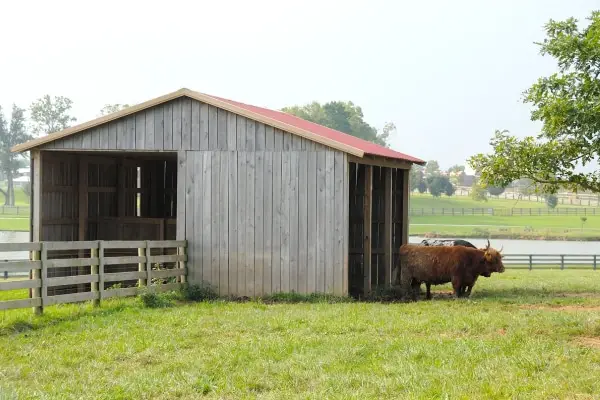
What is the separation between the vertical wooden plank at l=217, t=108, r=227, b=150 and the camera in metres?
19.0

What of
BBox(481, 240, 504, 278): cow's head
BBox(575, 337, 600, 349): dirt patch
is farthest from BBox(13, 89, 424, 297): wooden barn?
BBox(575, 337, 600, 349): dirt patch

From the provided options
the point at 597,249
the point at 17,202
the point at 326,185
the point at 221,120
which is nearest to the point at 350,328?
the point at 326,185

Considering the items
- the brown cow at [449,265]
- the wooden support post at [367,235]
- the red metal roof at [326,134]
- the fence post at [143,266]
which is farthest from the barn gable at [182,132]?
the brown cow at [449,265]

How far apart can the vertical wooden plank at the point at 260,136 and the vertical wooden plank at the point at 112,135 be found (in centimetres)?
308

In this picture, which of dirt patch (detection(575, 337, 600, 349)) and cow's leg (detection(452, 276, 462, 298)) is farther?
cow's leg (detection(452, 276, 462, 298))

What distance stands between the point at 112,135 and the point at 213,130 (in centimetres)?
221

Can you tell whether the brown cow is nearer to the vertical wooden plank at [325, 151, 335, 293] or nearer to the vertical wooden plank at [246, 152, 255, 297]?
the vertical wooden plank at [325, 151, 335, 293]

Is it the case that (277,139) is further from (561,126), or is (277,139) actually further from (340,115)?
(340,115)

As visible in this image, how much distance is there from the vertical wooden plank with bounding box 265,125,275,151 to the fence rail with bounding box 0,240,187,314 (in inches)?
106

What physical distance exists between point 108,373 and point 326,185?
889 cm

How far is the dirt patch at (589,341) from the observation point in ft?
37.9

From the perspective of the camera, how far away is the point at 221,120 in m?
19.1

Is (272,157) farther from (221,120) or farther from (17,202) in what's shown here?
(17,202)

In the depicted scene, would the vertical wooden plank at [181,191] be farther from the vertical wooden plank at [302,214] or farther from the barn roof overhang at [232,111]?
the vertical wooden plank at [302,214]
